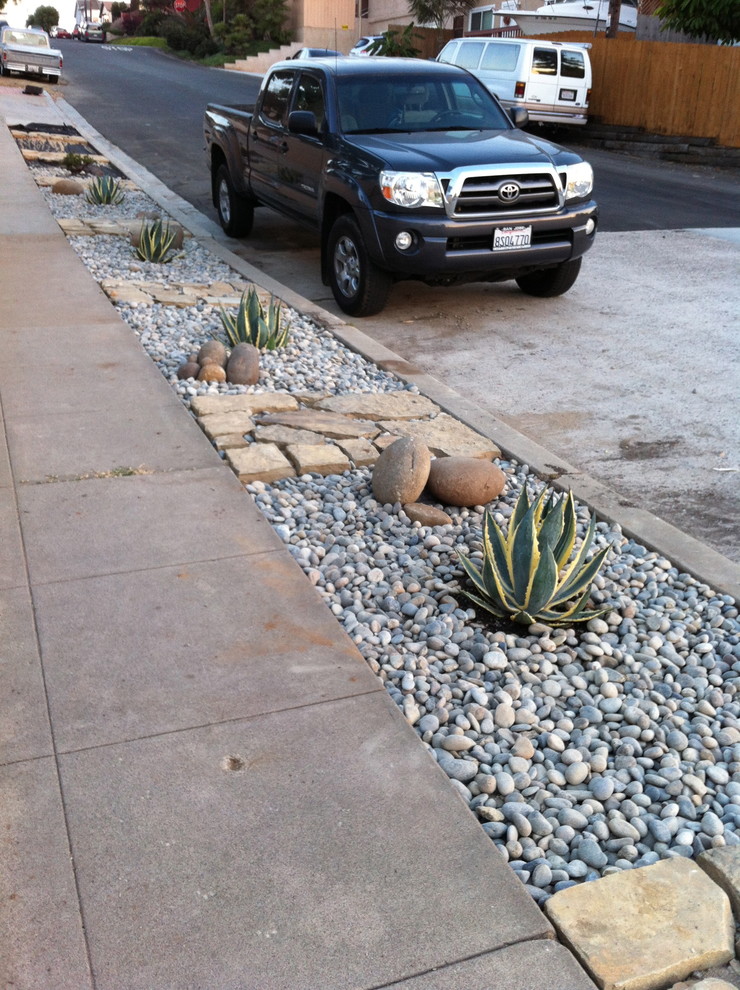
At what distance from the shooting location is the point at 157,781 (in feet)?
9.94

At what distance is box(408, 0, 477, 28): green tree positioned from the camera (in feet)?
131

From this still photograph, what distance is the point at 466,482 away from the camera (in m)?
5.08

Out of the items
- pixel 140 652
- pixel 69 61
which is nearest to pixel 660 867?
pixel 140 652

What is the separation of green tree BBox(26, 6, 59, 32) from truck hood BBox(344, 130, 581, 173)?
307ft

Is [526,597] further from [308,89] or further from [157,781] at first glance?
[308,89]

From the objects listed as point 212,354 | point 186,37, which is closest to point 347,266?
point 212,354

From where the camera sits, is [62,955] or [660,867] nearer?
[62,955]

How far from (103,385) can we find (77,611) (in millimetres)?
Answer: 2876

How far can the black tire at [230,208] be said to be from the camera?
11.7 m

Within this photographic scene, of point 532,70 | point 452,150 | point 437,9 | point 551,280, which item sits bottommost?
point 551,280

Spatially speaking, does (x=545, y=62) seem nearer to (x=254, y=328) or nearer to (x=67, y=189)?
(x=67, y=189)

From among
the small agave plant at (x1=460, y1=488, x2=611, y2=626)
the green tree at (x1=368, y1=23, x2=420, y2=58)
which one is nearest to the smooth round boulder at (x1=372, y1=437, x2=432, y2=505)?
the small agave plant at (x1=460, y1=488, x2=611, y2=626)

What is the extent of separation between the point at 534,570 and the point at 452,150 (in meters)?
5.31

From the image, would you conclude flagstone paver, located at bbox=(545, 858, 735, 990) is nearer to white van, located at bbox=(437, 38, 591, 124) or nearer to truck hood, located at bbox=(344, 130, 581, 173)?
truck hood, located at bbox=(344, 130, 581, 173)
